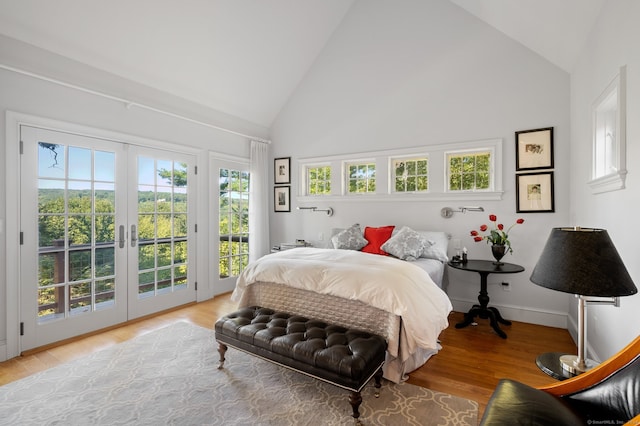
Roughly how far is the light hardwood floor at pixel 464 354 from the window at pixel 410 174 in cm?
175

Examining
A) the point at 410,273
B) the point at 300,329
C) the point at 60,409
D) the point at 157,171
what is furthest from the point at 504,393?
the point at 157,171

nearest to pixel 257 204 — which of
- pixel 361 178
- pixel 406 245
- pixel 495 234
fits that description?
pixel 361 178

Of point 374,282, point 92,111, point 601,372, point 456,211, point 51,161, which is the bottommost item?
point 601,372

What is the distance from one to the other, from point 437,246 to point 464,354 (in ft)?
4.04

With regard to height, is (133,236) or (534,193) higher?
(534,193)

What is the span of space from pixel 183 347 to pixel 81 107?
2650 millimetres

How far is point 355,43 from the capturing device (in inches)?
181

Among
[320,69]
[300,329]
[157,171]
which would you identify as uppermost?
[320,69]

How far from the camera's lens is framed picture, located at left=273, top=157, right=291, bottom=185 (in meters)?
5.38

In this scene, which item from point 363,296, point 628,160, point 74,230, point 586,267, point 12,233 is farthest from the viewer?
point 74,230

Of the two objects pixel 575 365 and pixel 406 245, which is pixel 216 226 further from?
pixel 575 365

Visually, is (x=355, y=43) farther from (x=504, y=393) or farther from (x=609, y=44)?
(x=504, y=393)

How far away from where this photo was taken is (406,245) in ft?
11.5

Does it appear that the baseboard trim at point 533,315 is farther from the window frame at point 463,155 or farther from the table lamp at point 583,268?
the table lamp at point 583,268
